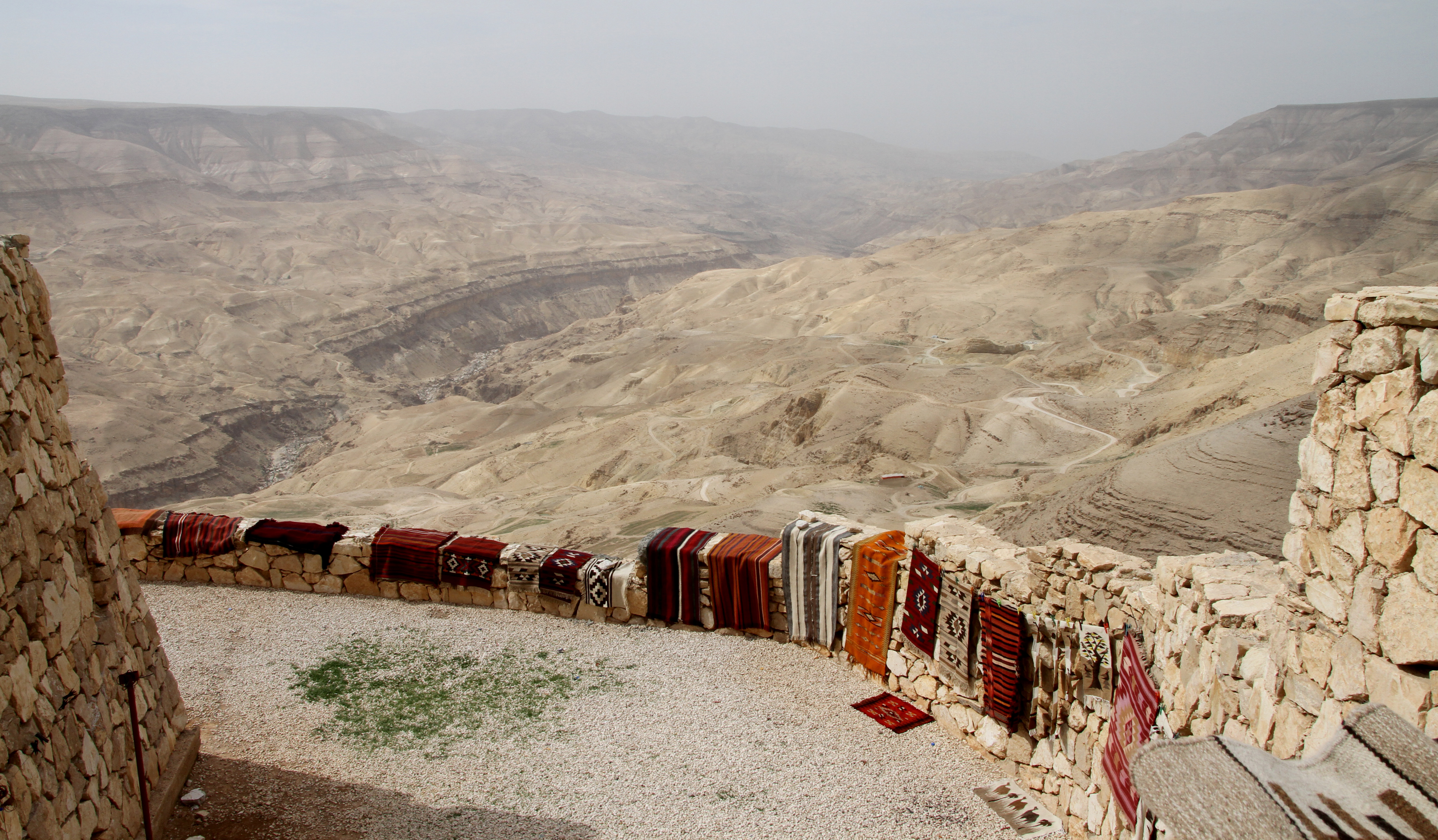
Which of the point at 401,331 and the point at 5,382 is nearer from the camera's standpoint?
the point at 5,382

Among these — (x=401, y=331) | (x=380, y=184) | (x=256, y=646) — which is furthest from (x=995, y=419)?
(x=380, y=184)

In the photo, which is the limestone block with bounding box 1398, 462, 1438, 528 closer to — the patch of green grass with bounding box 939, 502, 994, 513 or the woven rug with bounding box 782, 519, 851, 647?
the woven rug with bounding box 782, 519, 851, 647

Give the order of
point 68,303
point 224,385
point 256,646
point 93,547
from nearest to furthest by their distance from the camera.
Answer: point 93,547, point 256,646, point 224,385, point 68,303

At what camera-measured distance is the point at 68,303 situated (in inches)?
2040

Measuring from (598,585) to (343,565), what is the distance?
9.37 feet

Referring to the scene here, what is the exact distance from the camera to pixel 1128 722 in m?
5.27

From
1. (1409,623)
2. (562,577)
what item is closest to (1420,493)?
(1409,623)

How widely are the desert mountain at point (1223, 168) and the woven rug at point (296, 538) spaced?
314 ft

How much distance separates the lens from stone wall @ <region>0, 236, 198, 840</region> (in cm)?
425

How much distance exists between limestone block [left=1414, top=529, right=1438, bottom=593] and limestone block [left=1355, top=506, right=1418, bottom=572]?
0.07 ft

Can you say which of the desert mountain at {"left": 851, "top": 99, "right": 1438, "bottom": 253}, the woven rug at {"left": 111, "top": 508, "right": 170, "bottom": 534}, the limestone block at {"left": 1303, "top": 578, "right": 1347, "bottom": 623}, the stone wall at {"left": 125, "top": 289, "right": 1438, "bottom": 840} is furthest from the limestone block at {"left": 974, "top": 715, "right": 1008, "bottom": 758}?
the desert mountain at {"left": 851, "top": 99, "right": 1438, "bottom": 253}

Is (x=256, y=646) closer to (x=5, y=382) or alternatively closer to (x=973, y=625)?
(x=5, y=382)

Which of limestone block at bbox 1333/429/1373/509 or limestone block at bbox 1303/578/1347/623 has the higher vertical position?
limestone block at bbox 1333/429/1373/509

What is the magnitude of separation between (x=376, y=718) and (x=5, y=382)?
3665mm
